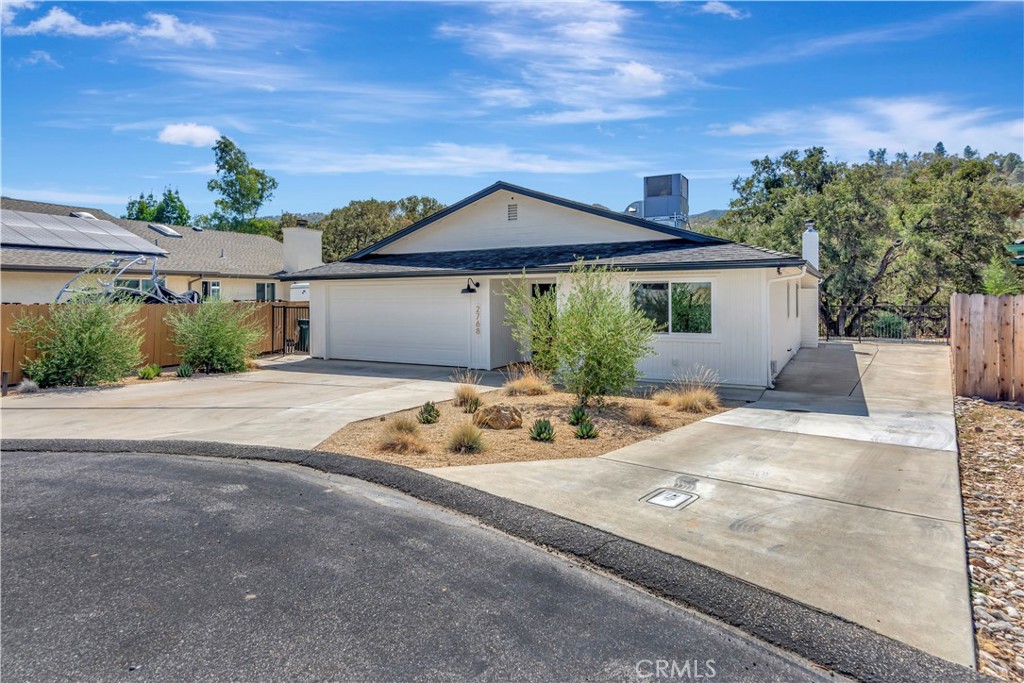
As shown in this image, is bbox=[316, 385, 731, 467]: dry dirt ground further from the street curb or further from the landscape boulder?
the street curb

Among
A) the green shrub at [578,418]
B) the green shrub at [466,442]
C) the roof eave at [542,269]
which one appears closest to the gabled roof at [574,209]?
the roof eave at [542,269]

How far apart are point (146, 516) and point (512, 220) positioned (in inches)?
508

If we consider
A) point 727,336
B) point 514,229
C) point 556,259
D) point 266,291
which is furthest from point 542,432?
point 266,291

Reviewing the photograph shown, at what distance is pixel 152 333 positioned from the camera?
14484mm

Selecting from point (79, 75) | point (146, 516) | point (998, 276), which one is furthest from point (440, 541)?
point (998, 276)

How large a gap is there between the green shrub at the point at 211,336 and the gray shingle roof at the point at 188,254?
7.25 meters

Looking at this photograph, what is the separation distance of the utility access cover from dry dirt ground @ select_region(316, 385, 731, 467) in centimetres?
144

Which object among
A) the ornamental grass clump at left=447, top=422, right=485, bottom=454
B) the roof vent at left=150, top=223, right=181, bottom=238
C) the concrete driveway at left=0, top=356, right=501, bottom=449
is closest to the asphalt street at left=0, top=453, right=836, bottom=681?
the ornamental grass clump at left=447, top=422, right=485, bottom=454

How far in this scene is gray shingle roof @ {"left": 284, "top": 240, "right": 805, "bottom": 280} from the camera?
11.5 meters

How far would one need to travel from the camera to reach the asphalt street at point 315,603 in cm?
286

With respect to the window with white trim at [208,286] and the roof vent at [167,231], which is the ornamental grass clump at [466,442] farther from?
the roof vent at [167,231]

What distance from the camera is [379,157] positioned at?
24016 millimetres

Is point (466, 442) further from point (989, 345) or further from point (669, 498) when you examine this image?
point (989, 345)

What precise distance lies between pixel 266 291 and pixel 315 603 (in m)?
25.1
